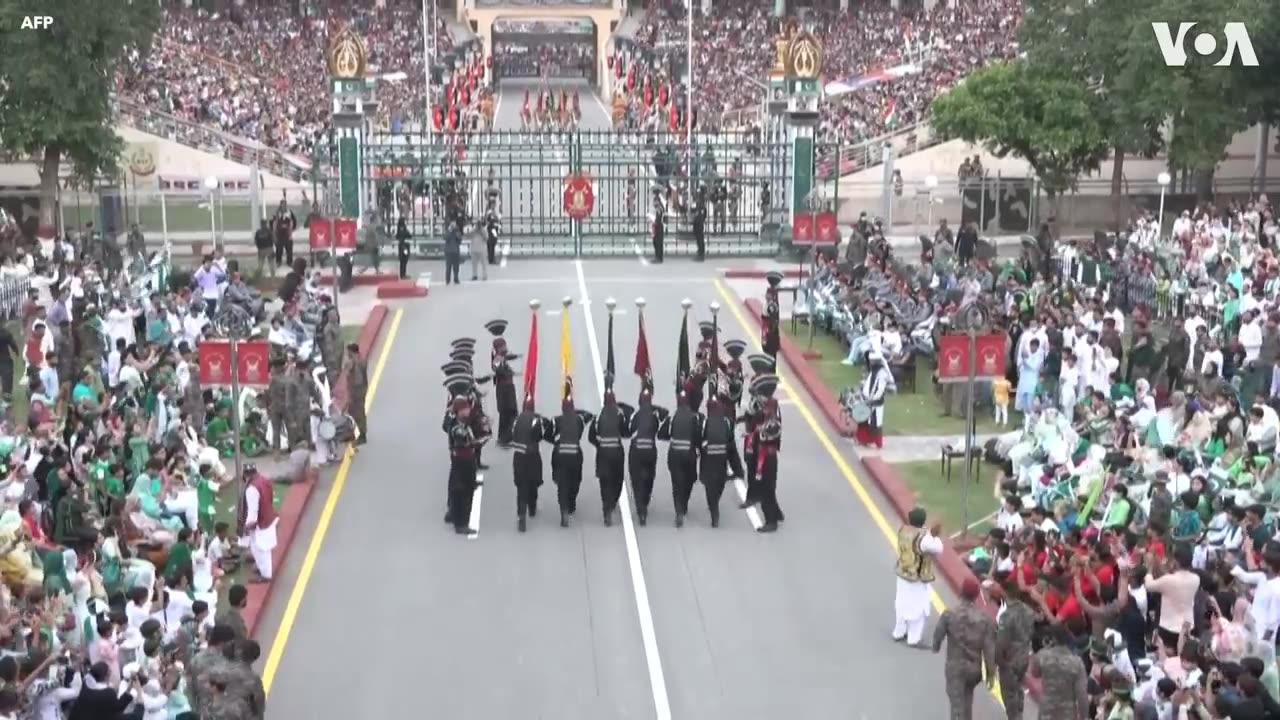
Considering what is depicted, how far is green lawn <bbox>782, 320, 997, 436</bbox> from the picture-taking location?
22.6m

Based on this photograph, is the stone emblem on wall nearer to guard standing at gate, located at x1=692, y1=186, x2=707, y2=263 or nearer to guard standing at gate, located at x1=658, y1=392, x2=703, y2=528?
guard standing at gate, located at x1=692, y1=186, x2=707, y2=263

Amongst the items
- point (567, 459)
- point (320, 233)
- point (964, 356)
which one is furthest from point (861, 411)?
point (320, 233)

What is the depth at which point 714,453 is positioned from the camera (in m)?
18.2

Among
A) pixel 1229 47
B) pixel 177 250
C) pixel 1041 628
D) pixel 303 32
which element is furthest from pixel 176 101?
pixel 1041 628

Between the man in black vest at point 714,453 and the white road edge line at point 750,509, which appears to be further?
the white road edge line at point 750,509

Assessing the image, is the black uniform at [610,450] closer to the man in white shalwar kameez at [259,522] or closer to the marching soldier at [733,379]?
the marching soldier at [733,379]

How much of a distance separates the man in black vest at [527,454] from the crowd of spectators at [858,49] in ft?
98.5

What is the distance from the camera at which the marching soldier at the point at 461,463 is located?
18156 mm

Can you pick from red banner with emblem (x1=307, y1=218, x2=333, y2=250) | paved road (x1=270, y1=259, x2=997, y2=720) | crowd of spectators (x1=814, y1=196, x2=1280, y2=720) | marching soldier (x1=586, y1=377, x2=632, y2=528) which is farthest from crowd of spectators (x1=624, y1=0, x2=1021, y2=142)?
marching soldier (x1=586, y1=377, x2=632, y2=528)

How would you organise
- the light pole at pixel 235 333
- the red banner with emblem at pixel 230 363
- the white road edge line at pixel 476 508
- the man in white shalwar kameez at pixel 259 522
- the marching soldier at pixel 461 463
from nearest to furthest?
the man in white shalwar kameez at pixel 259 522
the light pole at pixel 235 333
the red banner with emblem at pixel 230 363
the marching soldier at pixel 461 463
the white road edge line at pixel 476 508

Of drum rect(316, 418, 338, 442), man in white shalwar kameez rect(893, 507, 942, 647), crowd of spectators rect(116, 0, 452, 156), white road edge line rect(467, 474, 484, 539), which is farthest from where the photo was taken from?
crowd of spectators rect(116, 0, 452, 156)

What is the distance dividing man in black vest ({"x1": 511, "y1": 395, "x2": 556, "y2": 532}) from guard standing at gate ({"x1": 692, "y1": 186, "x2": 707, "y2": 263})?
16.1 m

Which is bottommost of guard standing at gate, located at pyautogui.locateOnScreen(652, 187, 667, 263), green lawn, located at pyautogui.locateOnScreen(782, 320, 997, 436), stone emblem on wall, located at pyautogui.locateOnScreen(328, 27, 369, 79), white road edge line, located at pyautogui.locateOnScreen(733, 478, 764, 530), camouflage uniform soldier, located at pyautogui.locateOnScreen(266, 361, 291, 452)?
white road edge line, located at pyautogui.locateOnScreen(733, 478, 764, 530)

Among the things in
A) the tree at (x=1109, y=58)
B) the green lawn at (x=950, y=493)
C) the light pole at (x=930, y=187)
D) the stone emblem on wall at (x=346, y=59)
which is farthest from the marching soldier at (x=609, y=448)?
the tree at (x=1109, y=58)
